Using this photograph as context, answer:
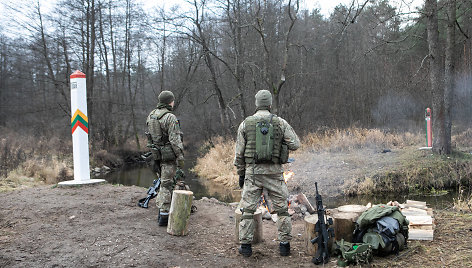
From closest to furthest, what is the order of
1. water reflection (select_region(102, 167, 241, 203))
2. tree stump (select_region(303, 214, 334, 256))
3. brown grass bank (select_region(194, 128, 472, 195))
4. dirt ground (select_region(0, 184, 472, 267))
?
dirt ground (select_region(0, 184, 472, 267)) < tree stump (select_region(303, 214, 334, 256)) < brown grass bank (select_region(194, 128, 472, 195)) < water reflection (select_region(102, 167, 241, 203))

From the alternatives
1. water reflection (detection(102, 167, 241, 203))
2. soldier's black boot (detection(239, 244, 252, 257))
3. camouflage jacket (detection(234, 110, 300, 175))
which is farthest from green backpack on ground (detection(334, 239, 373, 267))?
water reflection (detection(102, 167, 241, 203))

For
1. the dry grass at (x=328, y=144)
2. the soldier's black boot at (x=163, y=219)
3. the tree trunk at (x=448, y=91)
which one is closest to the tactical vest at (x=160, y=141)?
the soldier's black boot at (x=163, y=219)

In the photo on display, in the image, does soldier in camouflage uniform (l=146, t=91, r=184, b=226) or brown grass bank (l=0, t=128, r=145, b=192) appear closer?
soldier in camouflage uniform (l=146, t=91, r=184, b=226)

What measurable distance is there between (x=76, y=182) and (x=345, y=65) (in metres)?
18.7

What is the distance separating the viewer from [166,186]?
→ 19.0 ft

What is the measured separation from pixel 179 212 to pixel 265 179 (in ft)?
5.07

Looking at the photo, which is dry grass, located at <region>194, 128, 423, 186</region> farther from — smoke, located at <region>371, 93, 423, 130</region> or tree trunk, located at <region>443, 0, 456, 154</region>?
tree trunk, located at <region>443, 0, 456, 154</region>

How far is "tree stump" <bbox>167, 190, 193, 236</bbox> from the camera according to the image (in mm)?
5297

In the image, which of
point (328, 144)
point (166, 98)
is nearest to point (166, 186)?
point (166, 98)

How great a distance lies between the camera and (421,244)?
462 centimetres

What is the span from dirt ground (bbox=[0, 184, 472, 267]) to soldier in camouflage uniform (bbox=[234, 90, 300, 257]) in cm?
32

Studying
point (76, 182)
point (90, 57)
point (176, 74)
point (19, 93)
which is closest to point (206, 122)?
point (176, 74)

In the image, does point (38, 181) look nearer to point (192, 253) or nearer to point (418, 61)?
point (192, 253)

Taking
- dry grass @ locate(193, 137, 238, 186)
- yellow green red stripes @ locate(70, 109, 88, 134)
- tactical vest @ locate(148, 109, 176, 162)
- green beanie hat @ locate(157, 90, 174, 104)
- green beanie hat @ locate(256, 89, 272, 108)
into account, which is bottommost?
dry grass @ locate(193, 137, 238, 186)
